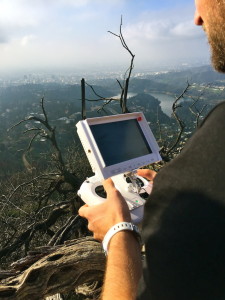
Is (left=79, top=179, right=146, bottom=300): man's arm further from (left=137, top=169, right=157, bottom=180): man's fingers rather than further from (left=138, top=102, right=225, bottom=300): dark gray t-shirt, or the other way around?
(left=137, top=169, right=157, bottom=180): man's fingers

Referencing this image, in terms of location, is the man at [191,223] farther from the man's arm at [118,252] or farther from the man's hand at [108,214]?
the man's hand at [108,214]

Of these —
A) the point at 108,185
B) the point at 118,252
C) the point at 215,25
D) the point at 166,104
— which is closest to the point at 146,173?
the point at 108,185

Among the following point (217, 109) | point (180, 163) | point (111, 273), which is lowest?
point (111, 273)

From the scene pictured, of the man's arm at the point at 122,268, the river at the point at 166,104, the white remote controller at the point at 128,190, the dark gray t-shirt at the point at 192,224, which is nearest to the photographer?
the dark gray t-shirt at the point at 192,224

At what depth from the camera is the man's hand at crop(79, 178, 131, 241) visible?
5.05 ft

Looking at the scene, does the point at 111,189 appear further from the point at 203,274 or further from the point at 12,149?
the point at 12,149

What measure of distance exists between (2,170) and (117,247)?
42933 millimetres

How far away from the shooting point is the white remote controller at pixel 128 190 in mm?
2014

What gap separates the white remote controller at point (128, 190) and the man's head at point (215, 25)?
1166mm

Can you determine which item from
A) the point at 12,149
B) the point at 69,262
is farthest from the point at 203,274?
the point at 12,149

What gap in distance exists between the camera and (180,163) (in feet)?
2.88

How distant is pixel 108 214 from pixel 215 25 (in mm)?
1040

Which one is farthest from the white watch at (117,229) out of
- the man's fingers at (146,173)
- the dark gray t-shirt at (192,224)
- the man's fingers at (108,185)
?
the man's fingers at (146,173)

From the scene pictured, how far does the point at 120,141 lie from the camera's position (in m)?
2.23
